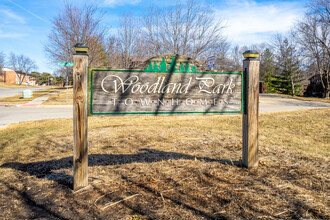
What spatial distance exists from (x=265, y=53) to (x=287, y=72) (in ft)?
75.3

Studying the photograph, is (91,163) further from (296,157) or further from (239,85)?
→ (296,157)

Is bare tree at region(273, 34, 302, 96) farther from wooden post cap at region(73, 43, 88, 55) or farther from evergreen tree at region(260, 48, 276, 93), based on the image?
wooden post cap at region(73, 43, 88, 55)

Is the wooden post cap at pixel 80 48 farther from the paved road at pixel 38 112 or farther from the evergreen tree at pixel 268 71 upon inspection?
the evergreen tree at pixel 268 71

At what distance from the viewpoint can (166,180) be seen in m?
3.00

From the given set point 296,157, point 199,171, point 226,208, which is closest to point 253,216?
point 226,208

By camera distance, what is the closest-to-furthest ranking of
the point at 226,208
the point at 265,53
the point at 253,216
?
the point at 253,216 → the point at 226,208 → the point at 265,53

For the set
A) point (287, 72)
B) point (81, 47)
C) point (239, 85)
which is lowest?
point (239, 85)

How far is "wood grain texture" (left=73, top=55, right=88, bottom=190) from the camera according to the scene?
2.81 metres

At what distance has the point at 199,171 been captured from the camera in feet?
10.7

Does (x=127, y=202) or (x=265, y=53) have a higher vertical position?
(x=265, y=53)

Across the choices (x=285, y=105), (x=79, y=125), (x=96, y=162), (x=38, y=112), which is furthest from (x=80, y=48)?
(x=285, y=105)

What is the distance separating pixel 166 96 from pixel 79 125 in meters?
1.20

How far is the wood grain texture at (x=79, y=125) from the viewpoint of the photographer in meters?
2.81

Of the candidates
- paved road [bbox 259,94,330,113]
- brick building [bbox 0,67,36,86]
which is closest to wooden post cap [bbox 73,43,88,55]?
paved road [bbox 259,94,330,113]
